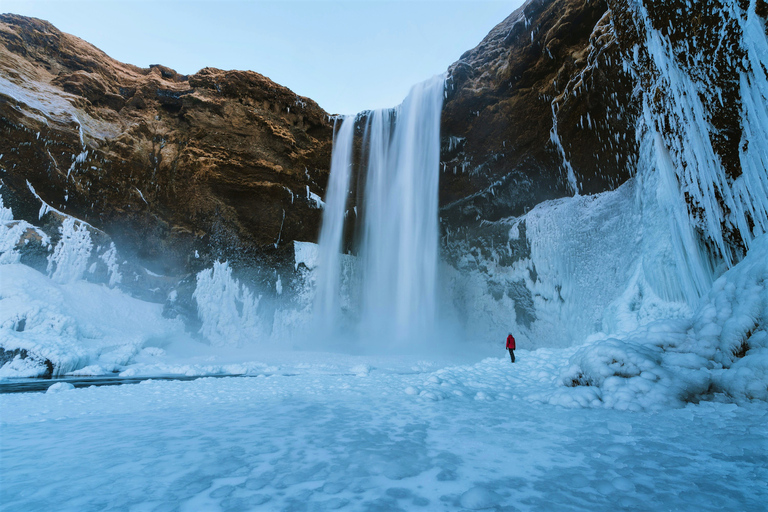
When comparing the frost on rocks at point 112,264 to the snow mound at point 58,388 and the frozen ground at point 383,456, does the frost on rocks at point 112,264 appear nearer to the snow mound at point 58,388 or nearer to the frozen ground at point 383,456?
the snow mound at point 58,388

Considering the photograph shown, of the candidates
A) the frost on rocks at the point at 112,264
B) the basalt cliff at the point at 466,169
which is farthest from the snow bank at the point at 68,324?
the basalt cliff at the point at 466,169

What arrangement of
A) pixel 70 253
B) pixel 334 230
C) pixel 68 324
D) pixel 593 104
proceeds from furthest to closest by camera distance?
pixel 334 230
pixel 70 253
pixel 68 324
pixel 593 104

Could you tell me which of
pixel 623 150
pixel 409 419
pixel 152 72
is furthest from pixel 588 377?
pixel 152 72

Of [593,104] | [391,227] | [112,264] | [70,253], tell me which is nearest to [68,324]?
[70,253]

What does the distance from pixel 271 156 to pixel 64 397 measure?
→ 11843 mm

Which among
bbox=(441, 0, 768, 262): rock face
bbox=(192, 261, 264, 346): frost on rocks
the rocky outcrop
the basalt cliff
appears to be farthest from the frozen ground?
bbox=(192, 261, 264, 346): frost on rocks

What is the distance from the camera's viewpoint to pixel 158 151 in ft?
46.5

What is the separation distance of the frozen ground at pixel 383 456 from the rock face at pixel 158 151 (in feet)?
38.7

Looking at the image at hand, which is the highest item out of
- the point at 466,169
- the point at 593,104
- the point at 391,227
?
the point at 466,169

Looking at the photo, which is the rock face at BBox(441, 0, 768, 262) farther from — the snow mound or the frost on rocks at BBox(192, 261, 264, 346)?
the snow mound

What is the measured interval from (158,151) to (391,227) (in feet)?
35.4

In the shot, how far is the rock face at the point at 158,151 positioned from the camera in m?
12.2

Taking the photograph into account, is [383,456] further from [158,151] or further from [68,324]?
[158,151]

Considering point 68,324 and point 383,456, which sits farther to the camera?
point 68,324
